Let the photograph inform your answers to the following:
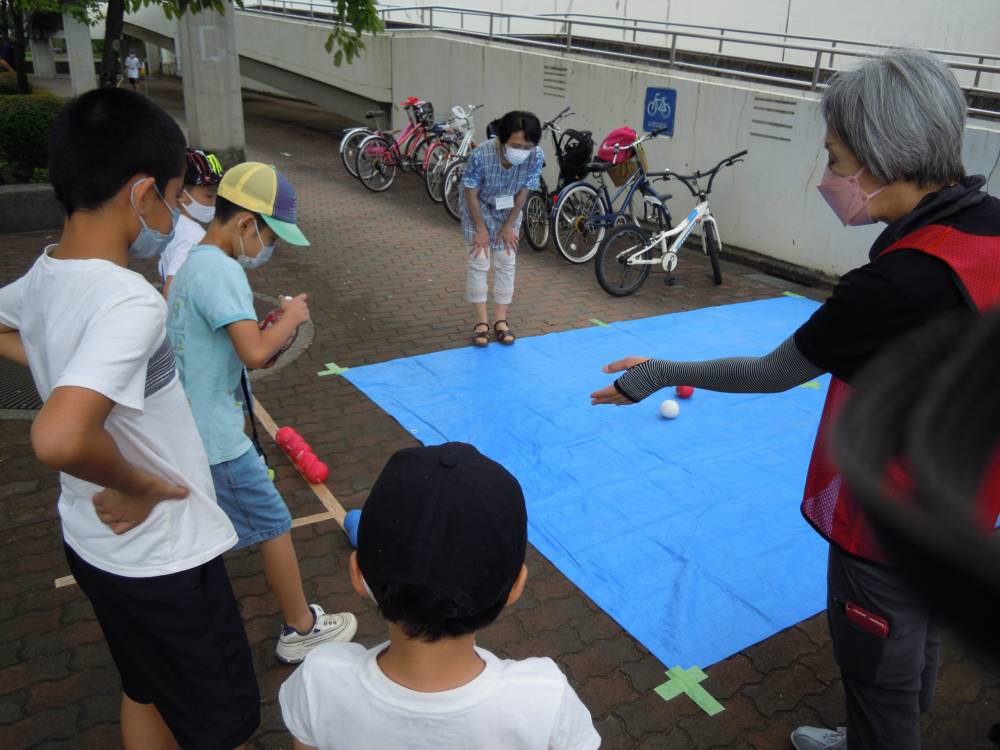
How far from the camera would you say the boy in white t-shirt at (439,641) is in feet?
4.04

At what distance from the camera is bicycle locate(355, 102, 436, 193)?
39.7ft

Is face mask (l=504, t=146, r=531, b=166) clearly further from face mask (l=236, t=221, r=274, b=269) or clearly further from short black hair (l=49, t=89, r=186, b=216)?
short black hair (l=49, t=89, r=186, b=216)

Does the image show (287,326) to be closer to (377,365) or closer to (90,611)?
(90,611)

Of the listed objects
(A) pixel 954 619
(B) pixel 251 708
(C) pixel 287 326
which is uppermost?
(A) pixel 954 619

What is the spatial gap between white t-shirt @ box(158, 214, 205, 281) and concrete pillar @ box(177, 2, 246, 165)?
31.4ft

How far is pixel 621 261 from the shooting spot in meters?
7.78

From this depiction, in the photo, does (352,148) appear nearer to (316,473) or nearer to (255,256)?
(316,473)

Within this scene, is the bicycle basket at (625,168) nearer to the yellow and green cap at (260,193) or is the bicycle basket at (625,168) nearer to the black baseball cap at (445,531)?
the yellow and green cap at (260,193)

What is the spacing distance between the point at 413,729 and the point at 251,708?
3.47 ft

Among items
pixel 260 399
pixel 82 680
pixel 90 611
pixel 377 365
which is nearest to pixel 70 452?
pixel 82 680

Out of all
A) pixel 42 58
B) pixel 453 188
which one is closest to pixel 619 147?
pixel 453 188

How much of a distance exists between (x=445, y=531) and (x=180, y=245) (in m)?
3.23

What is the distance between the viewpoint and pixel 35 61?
94.2 ft

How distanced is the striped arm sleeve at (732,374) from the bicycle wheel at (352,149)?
1076cm
